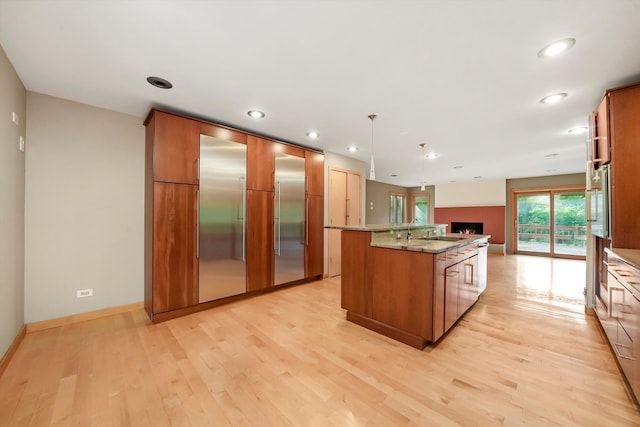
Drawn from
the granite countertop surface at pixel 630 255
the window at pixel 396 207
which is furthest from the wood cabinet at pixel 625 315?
the window at pixel 396 207

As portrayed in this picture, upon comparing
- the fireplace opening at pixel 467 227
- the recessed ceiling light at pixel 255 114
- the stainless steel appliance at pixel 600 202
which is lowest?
the fireplace opening at pixel 467 227

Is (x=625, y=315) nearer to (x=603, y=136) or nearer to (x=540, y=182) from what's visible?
(x=603, y=136)

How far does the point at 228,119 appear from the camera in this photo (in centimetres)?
316

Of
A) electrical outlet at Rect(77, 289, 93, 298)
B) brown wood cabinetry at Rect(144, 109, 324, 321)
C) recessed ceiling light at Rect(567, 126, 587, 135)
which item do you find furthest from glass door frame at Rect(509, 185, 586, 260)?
electrical outlet at Rect(77, 289, 93, 298)

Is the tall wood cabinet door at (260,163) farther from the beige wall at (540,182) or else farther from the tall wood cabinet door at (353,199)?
the beige wall at (540,182)

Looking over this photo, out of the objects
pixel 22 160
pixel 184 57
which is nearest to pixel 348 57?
pixel 184 57

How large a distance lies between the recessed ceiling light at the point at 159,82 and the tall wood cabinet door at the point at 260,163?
1196mm

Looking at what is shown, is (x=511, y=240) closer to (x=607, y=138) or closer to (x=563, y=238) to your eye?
(x=563, y=238)

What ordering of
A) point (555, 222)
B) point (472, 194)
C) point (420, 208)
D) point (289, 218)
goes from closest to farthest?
point (289, 218), point (555, 222), point (472, 194), point (420, 208)

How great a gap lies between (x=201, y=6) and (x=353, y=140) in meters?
2.90

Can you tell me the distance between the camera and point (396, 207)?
31.6ft

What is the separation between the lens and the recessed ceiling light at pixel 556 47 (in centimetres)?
168

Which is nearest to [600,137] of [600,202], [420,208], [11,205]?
[600,202]

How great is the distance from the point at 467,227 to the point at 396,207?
8.40 feet
